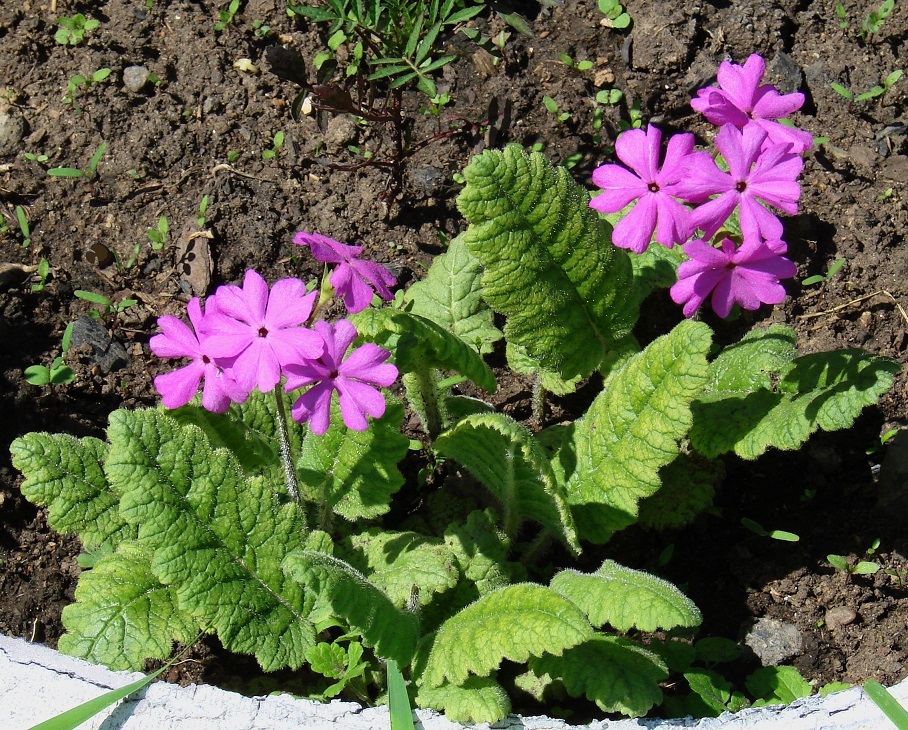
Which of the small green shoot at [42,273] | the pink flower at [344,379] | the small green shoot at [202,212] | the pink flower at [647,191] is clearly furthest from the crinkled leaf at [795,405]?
the small green shoot at [42,273]

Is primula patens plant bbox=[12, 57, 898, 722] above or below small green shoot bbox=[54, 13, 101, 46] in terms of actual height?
below

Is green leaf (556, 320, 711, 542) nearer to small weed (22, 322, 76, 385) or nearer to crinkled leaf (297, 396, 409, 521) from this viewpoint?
crinkled leaf (297, 396, 409, 521)

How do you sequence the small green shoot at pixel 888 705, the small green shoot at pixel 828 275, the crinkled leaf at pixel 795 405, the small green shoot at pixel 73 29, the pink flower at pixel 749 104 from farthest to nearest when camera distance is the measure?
the small green shoot at pixel 73 29, the small green shoot at pixel 828 275, the pink flower at pixel 749 104, the crinkled leaf at pixel 795 405, the small green shoot at pixel 888 705

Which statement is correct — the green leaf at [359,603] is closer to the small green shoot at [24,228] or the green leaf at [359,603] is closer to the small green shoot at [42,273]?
the small green shoot at [42,273]

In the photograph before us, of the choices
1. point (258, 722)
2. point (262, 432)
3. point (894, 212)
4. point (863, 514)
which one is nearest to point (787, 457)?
point (863, 514)

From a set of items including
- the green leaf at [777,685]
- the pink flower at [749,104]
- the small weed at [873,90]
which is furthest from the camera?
the small weed at [873,90]

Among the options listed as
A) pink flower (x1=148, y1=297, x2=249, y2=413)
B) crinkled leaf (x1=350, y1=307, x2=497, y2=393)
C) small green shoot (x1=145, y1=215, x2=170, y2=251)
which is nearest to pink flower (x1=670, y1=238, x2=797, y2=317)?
crinkled leaf (x1=350, y1=307, x2=497, y2=393)
